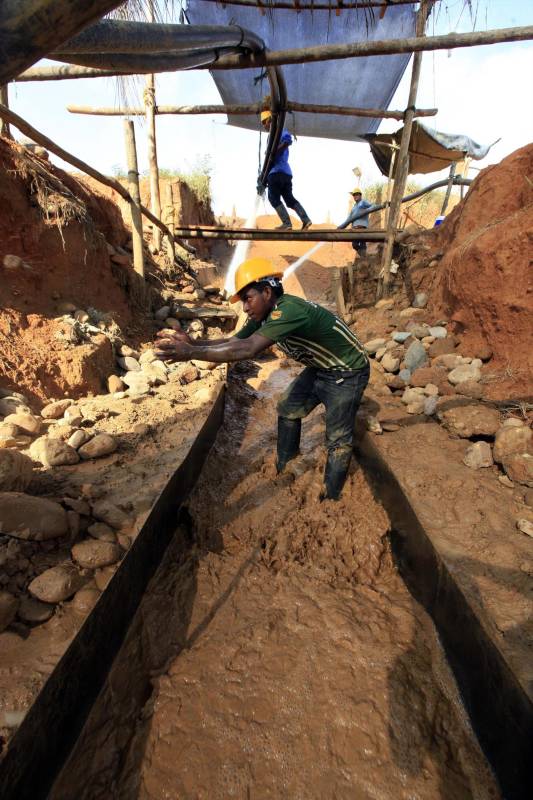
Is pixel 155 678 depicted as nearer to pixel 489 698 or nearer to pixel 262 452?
pixel 489 698

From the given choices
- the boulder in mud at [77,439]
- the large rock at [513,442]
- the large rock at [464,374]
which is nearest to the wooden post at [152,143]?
the boulder in mud at [77,439]

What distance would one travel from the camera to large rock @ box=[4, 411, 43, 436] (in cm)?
297

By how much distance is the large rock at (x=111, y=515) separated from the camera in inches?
89.7

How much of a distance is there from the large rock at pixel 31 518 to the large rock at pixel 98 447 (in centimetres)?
83

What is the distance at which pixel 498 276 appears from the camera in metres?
3.95

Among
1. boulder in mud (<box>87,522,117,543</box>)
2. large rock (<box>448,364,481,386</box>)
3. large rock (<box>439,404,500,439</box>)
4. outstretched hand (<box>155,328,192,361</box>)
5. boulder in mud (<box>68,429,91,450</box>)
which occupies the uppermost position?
outstretched hand (<box>155,328,192,361</box>)

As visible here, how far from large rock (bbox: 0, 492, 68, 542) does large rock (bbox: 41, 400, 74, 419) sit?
145 centimetres

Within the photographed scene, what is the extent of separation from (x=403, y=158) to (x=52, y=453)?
18.7ft

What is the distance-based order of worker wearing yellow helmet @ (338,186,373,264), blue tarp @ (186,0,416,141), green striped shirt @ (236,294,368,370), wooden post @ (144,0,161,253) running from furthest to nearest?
worker wearing yellow helmet @ (338,186,373,264) → blue tarp @ (186,0,416,141) → wooden post @ (144,0,161,253) → green striped shirt @ (236,294,368,370)

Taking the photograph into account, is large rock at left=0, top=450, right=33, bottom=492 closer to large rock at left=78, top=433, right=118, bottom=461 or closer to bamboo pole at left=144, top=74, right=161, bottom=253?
large rock at left=78, top=433, right=118, bottom=461

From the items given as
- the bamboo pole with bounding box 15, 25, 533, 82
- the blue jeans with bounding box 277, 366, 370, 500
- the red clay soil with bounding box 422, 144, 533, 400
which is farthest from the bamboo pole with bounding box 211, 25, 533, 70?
the blue jeans with bounding box 277, 366, 370, 500

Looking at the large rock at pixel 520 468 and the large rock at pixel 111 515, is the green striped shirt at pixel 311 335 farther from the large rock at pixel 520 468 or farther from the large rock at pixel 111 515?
the large rock at pixel 111 515

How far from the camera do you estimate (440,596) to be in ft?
6.82

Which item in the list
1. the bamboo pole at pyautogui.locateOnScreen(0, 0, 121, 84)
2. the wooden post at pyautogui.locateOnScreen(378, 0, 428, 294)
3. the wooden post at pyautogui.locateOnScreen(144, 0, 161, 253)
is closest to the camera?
the bamboo pole at pyautogui.locateOnScreen(0, 0, 121, 84)
